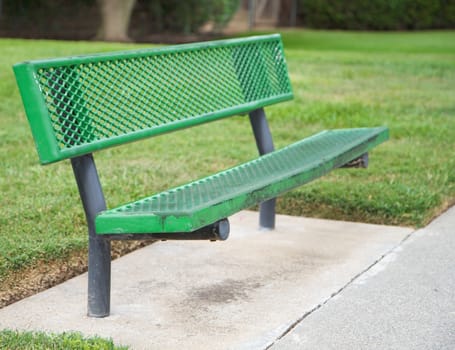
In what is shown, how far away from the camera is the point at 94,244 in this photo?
3539 mm

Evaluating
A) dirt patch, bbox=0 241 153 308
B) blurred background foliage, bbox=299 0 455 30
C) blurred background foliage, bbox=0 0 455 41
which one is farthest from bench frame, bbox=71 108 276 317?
blurred background foliage, bbox=299 0 455 30

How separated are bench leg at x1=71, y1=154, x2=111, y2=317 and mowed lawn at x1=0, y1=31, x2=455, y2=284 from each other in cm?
55

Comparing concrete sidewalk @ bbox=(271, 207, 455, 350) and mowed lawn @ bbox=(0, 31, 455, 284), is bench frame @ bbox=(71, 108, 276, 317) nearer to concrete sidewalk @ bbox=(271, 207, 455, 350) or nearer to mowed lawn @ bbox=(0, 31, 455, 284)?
mowed lawn @ bbox=(0, 31, 455, 284)

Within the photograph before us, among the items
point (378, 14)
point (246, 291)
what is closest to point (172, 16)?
point (378, 14)

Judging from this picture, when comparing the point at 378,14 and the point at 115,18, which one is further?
the point at 378,14

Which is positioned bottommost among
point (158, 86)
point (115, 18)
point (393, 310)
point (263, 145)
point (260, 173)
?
point (115, 18)

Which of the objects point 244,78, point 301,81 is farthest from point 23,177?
point 301,81

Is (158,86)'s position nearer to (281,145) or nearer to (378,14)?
(281,145)

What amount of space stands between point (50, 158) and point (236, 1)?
67.9 ft

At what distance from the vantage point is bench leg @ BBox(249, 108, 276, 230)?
16.1 ft

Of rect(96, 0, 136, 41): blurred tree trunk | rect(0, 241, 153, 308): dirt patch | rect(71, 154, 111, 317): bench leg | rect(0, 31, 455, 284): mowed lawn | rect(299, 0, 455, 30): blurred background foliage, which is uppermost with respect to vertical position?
rect(71, 154, 111, 317): bench leg

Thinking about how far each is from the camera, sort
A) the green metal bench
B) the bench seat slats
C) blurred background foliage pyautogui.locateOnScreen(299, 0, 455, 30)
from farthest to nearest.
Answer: blurred background foliage pyautogui.locateOnScreen(299, 0, 455, 30) < the green metal bench < the bench seat slats

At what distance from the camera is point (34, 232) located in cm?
449

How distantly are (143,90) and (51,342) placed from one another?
4.39 feet
